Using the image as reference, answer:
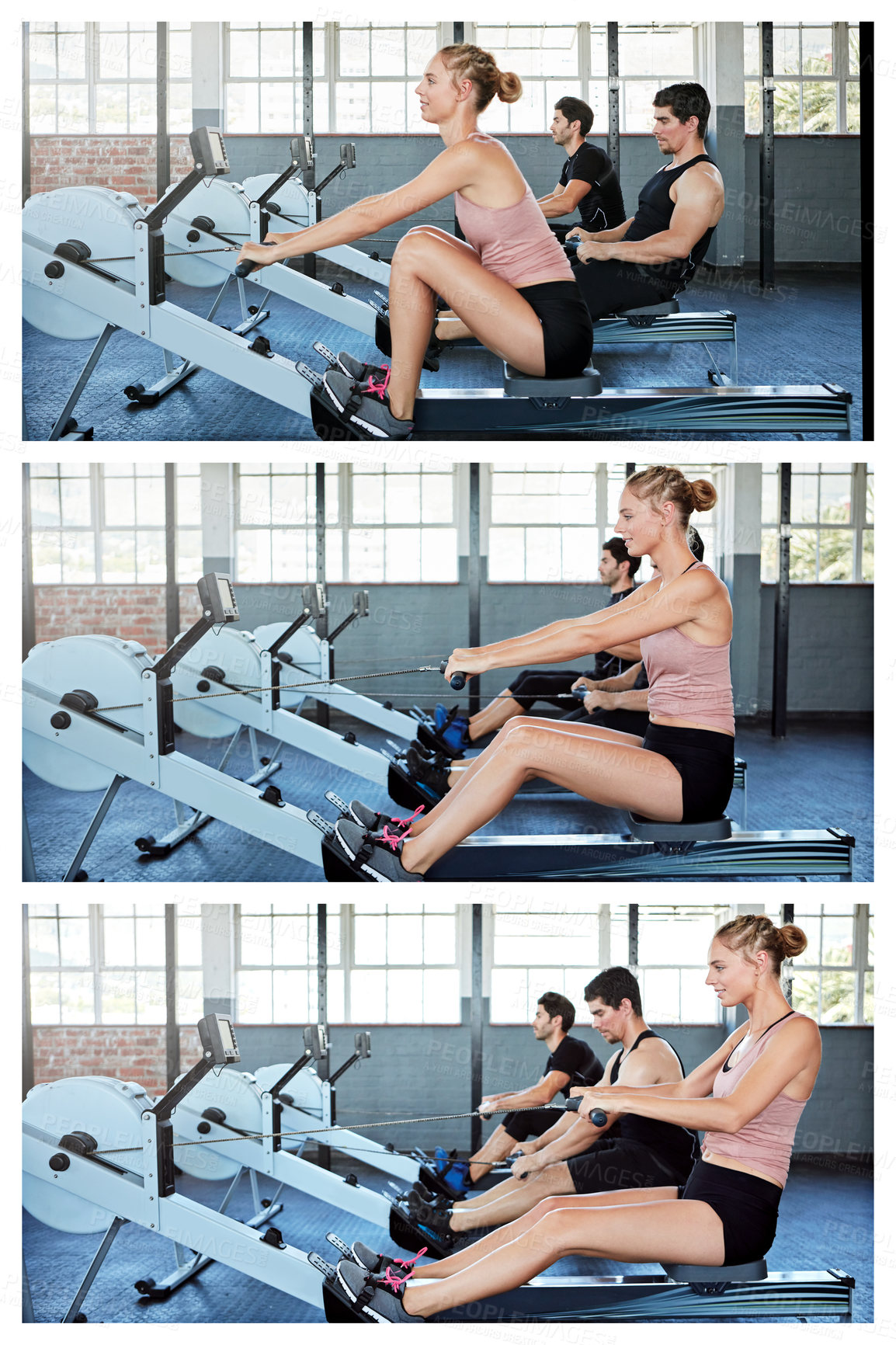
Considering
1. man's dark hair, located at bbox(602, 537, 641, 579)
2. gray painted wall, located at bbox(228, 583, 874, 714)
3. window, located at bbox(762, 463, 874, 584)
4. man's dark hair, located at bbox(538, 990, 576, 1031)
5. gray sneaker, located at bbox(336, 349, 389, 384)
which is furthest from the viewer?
window, located at bbox(762, 463, 874, 584)

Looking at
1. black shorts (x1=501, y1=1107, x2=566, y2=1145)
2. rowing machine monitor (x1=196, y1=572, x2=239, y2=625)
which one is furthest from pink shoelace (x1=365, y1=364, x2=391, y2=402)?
black shorts (x1=501, y1=1107, x2=566, y2=1145)

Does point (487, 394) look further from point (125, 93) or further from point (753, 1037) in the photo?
point (125, 93)

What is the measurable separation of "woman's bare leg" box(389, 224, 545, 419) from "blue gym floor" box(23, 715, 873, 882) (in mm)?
1595

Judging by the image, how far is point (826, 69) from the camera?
24.2ft

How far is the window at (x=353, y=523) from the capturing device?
261 inches

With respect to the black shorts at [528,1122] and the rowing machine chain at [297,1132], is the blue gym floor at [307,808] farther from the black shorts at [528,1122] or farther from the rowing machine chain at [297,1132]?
the black shorts at [528,1122]

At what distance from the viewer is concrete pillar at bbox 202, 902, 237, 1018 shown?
561 centimetres

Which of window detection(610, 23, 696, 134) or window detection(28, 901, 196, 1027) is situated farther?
window detection(610, 23, 696, 134)

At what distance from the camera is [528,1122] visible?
3.90m

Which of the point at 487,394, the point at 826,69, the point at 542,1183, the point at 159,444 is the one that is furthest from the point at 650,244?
the point at 826,69

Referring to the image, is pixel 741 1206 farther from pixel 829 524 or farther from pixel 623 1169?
pixel 829 524

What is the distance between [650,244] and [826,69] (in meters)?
4.81

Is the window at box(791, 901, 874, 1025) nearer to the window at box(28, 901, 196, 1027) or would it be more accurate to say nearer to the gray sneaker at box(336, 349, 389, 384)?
the window at box(28, 901, 196, 1027)

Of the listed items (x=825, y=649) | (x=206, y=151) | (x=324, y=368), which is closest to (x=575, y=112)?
(x=324, y=368)
